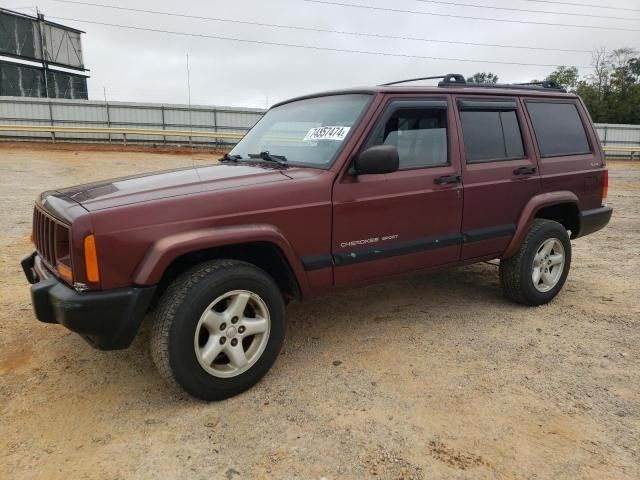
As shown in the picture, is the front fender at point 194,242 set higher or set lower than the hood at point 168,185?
lower

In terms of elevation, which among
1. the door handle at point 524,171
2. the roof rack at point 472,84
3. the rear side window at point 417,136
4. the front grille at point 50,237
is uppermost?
the roof rack at point 472,84

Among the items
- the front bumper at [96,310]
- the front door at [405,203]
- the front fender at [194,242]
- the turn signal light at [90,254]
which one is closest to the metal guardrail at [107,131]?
the front door at [405,203]

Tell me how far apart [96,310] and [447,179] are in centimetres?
254

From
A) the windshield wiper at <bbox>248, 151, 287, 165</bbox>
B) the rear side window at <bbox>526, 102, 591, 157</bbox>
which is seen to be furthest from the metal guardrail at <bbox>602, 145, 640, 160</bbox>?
the windshield wiper at <bbox>248, 151, 287, 165</bbox>

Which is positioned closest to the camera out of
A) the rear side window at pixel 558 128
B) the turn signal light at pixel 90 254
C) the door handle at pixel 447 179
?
the turn signal light at pixel 90 254

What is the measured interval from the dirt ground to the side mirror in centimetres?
132

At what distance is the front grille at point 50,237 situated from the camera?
277 centimetres

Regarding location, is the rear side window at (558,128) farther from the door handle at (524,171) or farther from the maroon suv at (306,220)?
the door handle at (524,171)

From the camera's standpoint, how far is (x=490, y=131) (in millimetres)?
4012

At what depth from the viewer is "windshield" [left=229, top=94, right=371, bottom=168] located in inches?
132

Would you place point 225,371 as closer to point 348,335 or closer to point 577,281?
point 348,335

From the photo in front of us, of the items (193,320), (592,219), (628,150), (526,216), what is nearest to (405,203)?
(526,216)

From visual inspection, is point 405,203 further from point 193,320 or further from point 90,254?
point 90,254

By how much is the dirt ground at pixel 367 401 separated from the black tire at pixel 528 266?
13cm
